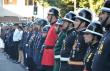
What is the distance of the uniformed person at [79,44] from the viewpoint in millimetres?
9070

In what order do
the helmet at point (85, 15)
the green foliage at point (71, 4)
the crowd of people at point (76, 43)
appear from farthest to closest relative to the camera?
the green foliage at point (71, 4) → the helmet at point (85, 15) → the crowd of people at point (76, 43)

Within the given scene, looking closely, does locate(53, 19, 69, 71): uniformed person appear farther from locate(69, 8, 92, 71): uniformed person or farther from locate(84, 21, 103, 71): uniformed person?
locate(84, 21, 103, 71): uniformed person

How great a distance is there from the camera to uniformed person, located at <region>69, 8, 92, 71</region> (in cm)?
907

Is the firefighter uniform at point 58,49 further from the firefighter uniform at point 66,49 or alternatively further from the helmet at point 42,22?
the helmet at point 42,22

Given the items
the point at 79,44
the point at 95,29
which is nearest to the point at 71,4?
the point at 79,44

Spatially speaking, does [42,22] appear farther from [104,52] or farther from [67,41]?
[104,52]

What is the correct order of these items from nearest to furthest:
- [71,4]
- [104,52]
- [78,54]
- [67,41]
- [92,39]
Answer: [104,52] → [92,39] → [78,54] → [67,41] → [71,4]

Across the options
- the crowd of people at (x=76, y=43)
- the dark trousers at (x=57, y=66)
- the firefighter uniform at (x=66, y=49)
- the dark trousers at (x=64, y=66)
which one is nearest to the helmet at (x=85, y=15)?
the crowd of people at (x=76, y=43)

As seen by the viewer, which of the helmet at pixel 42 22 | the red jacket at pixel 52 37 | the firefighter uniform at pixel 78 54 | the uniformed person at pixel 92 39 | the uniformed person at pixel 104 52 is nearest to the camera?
the uniformed person at pixel 104 52

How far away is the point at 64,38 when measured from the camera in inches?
405

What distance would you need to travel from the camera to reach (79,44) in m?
9.09

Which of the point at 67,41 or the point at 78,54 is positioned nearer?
the point at 78,54

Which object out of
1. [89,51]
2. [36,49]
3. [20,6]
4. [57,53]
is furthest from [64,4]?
[20,6]

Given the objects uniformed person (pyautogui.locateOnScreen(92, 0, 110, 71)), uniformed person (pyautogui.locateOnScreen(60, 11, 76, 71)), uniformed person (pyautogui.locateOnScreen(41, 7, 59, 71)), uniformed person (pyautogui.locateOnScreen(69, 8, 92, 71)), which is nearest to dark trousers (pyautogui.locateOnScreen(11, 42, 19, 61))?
uniformed person (pyautogui.locateOnScreen(41, 7, 59, 71))
